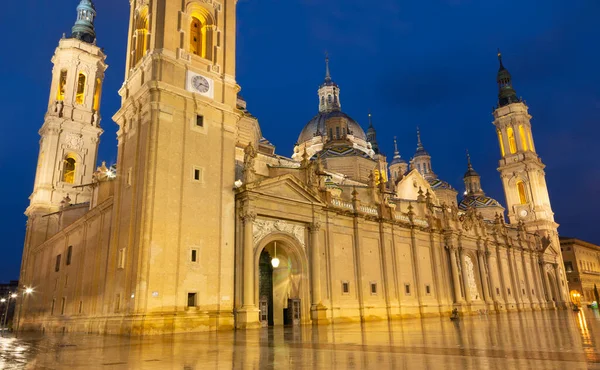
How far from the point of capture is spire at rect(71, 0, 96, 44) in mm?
57350

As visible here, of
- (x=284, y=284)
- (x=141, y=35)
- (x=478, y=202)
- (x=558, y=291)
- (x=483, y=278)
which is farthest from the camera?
(x=478, y=202)

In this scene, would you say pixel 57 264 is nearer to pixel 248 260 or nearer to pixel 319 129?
pixel 248 260

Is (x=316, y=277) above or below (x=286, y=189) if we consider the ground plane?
below

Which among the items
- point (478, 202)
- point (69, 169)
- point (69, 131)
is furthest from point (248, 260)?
point (478, 202)

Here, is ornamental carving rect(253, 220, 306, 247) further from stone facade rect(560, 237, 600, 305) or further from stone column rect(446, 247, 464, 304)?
stone facade rect(560, 237, 600, 305)

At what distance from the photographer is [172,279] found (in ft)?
77.2

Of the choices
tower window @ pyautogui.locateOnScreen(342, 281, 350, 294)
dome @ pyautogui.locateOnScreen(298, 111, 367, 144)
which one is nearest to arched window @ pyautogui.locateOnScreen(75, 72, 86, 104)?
dome @ pyautogui.locateOnScreen(298, 111, 367, 144)

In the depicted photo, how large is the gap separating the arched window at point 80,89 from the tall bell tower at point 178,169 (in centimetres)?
2836

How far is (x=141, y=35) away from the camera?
1206 inches

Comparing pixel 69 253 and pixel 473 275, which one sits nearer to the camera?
pixel 69 253

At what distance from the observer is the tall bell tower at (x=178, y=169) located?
23422 mm

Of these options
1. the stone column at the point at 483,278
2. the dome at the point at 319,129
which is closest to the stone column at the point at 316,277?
the stone column at the point at 483,278

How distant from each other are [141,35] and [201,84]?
6689 mm

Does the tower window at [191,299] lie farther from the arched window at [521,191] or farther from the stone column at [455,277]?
the arched window at [521,191]
